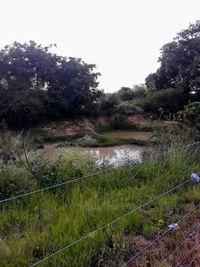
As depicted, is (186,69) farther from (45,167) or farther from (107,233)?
(107,233)

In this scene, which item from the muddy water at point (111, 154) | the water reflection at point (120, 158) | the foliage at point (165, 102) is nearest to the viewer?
the water reflection at point (120, 158)

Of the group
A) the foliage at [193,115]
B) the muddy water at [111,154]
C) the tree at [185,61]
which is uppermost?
the tree at [185,61]

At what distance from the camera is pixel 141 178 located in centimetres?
453

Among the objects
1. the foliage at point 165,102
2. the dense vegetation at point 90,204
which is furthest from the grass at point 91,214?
the foliage at point 165,102

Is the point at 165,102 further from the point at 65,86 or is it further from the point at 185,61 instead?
the point at 65,86

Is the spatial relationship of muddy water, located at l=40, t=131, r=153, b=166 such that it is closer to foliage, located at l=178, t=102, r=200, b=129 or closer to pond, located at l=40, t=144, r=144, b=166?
pond, located at l=40, t=144, r=144, b=166

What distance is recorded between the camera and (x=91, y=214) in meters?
3.00

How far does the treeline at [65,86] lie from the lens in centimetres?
1680

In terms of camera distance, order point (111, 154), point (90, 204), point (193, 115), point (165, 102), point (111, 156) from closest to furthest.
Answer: point (90, 204), point (193, 115), point (111, 156), point (111, 154), point (165, 102)

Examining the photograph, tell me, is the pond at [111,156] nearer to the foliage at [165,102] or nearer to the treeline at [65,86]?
the treeline at [65,86]

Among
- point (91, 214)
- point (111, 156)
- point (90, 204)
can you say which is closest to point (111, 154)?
point (111, 156)

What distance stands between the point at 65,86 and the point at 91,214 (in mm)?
15854

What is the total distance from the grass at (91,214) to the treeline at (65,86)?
40.8ft

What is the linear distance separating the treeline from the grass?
1245 cm
